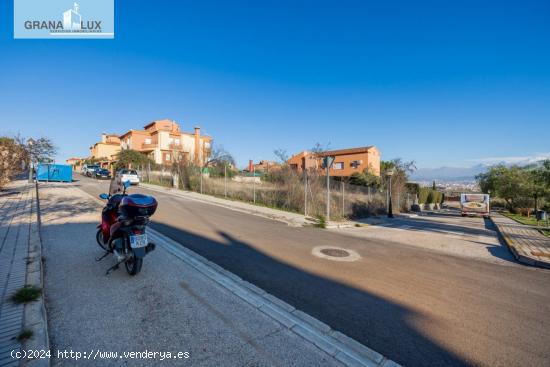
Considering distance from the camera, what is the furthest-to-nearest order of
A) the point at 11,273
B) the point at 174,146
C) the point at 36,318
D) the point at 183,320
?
the point at 174,146 < the point at 11,273 < the point at 183,320 < the point at 36,318

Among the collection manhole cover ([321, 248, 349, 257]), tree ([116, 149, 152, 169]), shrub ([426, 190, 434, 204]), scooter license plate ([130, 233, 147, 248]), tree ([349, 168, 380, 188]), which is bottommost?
shrub ([426, 190, 434, 204])

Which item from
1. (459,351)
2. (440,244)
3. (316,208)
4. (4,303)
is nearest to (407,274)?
(459,351)

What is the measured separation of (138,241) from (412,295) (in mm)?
4545

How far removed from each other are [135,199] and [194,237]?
311 centimetres

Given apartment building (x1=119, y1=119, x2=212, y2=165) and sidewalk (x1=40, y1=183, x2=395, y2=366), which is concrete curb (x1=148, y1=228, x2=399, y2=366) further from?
apartment building (x1=119, y1=119, x2=212, y2=165)

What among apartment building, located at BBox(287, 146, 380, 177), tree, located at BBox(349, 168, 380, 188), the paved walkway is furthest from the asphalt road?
apartment building, located at BBox(287, 146, 380, 177)

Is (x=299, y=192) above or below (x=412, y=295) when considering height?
above

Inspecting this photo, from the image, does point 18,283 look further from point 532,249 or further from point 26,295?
point 532,249

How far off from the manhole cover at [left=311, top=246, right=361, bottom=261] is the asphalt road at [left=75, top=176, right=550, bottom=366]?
0.21 metres

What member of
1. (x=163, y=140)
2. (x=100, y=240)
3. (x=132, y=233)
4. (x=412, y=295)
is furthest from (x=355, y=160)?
(x=132, y=233)

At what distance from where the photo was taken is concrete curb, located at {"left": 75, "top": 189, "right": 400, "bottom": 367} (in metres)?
2.51

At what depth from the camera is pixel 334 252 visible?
6.46 meters

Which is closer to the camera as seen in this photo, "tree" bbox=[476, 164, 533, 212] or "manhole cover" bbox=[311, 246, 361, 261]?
"manhole cover" bbox=[311, 246, 361, 261]

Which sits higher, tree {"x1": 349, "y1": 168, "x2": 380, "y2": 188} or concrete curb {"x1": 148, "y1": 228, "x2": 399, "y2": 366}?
tree {"x1": 349, "y1": 168, "x2": 380, "y2": 188}
